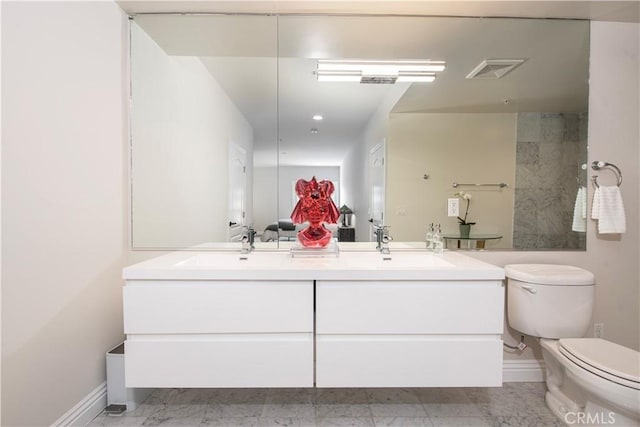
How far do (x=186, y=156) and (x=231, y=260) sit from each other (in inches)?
33.4

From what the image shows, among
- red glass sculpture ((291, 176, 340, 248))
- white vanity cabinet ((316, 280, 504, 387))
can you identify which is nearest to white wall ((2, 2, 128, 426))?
red glass sculpture ((291, 176, 340, 248))

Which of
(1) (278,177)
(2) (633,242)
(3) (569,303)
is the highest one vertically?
(1) (278,177)

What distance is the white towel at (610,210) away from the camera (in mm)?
1712

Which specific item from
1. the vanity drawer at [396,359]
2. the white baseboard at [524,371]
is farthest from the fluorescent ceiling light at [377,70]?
the white baseboard at [524,371]

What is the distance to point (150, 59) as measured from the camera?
1.84 metres

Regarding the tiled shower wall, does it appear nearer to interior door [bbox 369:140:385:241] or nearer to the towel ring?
the towel ring

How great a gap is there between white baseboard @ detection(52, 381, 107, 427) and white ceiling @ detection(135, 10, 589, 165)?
1607 mm

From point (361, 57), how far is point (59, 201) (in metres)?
1.78

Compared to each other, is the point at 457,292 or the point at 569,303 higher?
the point at 457,292

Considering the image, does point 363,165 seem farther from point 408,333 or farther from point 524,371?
point 524,371

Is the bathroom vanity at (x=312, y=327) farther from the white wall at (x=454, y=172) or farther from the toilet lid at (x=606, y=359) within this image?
the white wall at (x=454, y=172)

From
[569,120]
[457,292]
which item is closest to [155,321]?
[457,292]

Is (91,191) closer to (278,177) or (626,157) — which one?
(278,177)

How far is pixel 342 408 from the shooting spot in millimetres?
1592
